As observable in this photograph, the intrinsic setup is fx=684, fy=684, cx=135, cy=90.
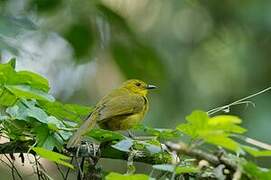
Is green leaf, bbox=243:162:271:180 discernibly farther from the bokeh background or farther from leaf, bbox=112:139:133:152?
the bokeh background

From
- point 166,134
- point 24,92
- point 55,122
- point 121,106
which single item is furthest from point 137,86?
point 24,92

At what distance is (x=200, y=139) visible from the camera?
1339 millimetres

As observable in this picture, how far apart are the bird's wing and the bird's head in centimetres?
26

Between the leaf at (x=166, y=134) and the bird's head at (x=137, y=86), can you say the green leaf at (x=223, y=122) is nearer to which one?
the leaf at (x=166, y=134)

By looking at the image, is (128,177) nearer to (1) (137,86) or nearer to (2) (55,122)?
(2) (55,122)

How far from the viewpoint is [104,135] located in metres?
2.04

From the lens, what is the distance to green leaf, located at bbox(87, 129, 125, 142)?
1995mm

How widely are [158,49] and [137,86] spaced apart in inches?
30.6

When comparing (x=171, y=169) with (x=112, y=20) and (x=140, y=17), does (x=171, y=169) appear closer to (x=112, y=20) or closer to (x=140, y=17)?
(x=112, y=20)

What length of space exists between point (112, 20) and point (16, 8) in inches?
20.5

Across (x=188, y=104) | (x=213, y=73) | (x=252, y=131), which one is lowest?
(x=252, y=131)

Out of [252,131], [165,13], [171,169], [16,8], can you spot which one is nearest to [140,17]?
[165,13]

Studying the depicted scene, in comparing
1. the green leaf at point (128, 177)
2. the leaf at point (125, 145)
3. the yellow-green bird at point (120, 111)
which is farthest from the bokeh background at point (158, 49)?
the green leaf at point (128, 177)

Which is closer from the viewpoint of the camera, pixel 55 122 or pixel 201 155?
pixel 201 155
